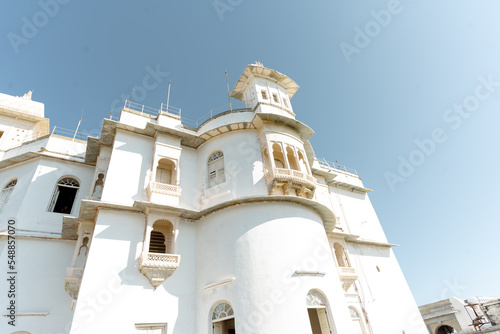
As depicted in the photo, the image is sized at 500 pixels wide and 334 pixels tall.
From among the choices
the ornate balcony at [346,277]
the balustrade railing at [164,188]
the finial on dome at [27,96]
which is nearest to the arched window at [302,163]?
the ornate balcony at [346,277]

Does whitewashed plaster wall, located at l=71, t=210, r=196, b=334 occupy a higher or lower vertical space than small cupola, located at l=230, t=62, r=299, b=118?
lower

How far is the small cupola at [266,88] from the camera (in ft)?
64.7

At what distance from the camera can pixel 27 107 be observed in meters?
23.5

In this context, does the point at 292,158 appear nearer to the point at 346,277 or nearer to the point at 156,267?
the point at 346,277

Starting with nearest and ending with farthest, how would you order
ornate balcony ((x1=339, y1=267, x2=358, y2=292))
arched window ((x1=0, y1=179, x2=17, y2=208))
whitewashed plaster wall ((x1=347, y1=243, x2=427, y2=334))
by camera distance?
arched window ((x1=0, y1=179, x2=17, y2=208)) < ornate balcony ((x1=339, y1=267, x2=358, y2=292)) < whitewashed plaster wall ((x1=347, y1=243, x2=427, y2=334))

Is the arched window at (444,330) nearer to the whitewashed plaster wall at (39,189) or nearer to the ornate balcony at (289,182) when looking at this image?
the ornate balcony at (289,182)

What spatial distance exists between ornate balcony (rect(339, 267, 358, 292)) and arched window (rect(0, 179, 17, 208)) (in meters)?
21.3

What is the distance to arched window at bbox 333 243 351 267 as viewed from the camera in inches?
733

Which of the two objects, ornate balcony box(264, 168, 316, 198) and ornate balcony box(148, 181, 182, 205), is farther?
ornate balcony box(264, 168, 316, 198)

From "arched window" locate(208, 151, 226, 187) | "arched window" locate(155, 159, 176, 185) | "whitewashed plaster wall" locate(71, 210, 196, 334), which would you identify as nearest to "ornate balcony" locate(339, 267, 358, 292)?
"whitewashed plaster wall" locate(71, 210, 196, 334)

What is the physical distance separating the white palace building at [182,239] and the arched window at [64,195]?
0.09 m

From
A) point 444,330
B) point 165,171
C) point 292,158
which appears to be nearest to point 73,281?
point 165,171

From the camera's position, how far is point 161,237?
47.5 feet

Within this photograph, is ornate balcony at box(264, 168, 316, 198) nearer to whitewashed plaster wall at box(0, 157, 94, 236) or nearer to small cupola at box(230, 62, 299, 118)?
small cupola at box(230, 62, 299, 118)
